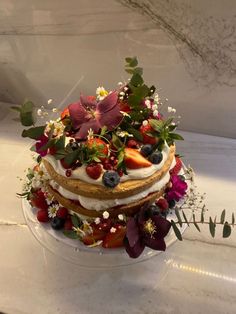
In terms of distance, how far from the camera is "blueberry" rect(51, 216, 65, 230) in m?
0.84

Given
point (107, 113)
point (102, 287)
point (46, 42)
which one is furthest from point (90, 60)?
point (102, 287)

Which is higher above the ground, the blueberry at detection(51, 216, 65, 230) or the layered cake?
the layered cake

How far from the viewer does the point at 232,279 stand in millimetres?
829

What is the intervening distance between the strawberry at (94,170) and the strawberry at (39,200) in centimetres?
18

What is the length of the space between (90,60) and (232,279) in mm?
666

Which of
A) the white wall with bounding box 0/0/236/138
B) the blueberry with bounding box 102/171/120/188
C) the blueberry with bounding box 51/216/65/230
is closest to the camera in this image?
the blueberry with bounding box 102/171/120/188

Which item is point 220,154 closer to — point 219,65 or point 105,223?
point 219,65

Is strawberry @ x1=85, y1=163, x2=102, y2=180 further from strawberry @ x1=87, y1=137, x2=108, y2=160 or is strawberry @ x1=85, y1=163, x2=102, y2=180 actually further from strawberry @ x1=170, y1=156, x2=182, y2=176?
strawberry @ x1=170, y1=156, x2=182, y2=176

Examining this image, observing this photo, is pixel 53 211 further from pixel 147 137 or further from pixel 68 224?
pixel 147 137

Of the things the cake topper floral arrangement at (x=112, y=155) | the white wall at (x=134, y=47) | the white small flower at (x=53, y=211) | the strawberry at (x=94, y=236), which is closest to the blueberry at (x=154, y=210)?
the cake topper floral arrangement at (x=112, y=155)

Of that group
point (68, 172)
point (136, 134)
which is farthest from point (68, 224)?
point (136, 134)

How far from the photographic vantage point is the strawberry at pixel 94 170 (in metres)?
0.74

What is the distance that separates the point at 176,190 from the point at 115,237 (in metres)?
0.18

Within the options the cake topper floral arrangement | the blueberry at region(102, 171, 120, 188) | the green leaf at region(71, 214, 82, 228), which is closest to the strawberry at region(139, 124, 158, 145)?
the cake topper floral arrangement
